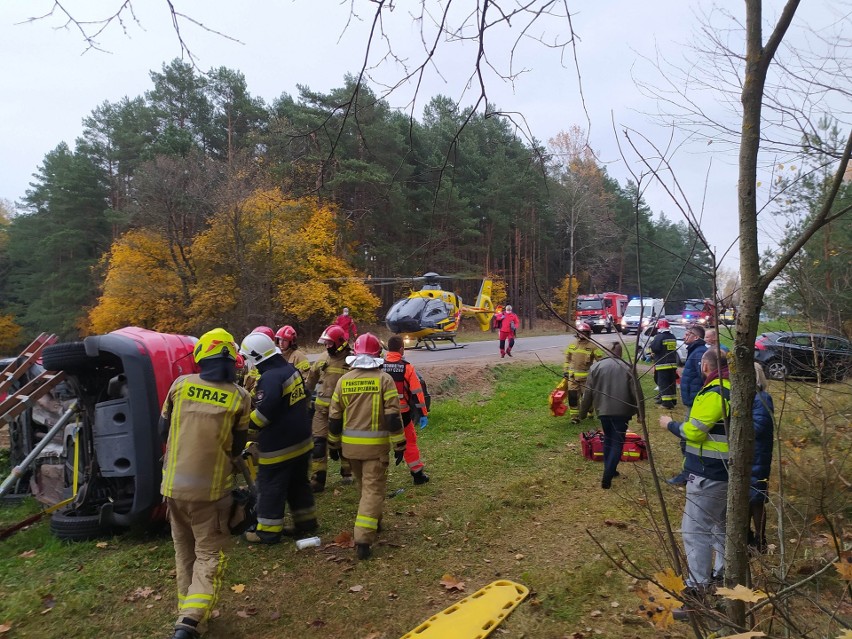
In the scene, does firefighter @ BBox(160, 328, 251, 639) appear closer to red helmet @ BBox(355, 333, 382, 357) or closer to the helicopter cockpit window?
red helmet @ BBox(355, 333, 382, 357)

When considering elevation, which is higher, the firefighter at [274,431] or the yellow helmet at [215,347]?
the yellow helmet at [215,347]

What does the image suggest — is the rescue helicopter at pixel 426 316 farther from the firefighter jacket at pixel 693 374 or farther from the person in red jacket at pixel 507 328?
the firefighter jacket at pixel 693 374

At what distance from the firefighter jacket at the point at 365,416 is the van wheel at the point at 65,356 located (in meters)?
2.30

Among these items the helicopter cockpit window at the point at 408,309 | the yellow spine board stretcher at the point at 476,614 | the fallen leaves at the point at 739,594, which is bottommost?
the yellow spine board stretcher at the point at 476,614

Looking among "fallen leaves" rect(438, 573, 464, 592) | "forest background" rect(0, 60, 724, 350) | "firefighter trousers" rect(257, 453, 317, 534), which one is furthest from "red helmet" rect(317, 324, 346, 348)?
"forest background" rect(0, 60, 724, 350)

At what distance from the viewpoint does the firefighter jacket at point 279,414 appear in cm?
474

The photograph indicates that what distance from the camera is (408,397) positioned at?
6973 millimetres

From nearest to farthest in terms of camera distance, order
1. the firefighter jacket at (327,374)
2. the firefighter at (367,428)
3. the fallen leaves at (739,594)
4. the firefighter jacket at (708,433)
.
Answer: the fallen leaves at (739,594), the firefighter jacket at (708,433), the firefighter at (367,428), the firefighter jacket at (327,374)

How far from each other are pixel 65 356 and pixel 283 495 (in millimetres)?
2302

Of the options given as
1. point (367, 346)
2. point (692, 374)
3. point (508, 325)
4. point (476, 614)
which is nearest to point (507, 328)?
point (508, 325)

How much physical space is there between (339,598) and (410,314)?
15185 mm

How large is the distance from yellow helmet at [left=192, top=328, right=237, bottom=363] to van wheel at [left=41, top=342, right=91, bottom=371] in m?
1.70

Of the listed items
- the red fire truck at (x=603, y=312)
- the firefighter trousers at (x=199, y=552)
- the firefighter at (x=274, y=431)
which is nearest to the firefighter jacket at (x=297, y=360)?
the firefighter at (x=274, y=431)

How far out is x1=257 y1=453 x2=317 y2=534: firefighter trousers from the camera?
4.93 m
